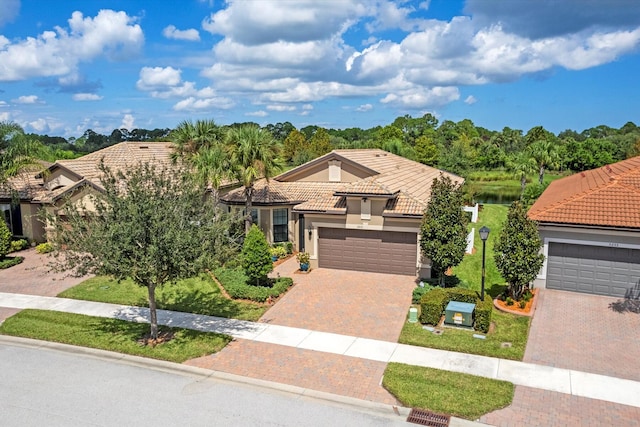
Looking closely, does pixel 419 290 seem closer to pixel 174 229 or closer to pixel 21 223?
pixel 174 229

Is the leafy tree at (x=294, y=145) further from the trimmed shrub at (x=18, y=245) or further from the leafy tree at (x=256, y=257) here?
the leafy tree at (x=256, y=257)

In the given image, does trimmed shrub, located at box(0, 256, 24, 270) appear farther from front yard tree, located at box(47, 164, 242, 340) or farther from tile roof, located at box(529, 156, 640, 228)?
tile roof, located at box(529, 156, 640, 228)

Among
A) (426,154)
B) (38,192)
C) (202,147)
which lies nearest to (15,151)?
(38,192)

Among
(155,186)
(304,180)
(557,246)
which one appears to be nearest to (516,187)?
(304,180)

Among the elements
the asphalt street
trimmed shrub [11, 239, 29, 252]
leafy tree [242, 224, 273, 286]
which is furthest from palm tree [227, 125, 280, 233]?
trimmed shrub [11, 239, 29, 252]

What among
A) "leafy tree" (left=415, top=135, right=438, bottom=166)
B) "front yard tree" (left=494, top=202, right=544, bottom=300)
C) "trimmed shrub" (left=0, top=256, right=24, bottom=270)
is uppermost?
"leafy tree" (left=415, top=135, right=438, bottom=166)

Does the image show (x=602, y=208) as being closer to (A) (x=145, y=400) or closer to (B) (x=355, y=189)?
(B) (x=355, y=189)

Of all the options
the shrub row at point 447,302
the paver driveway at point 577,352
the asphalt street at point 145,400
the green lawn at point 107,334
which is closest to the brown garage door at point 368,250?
the shrub row at point 447,302
